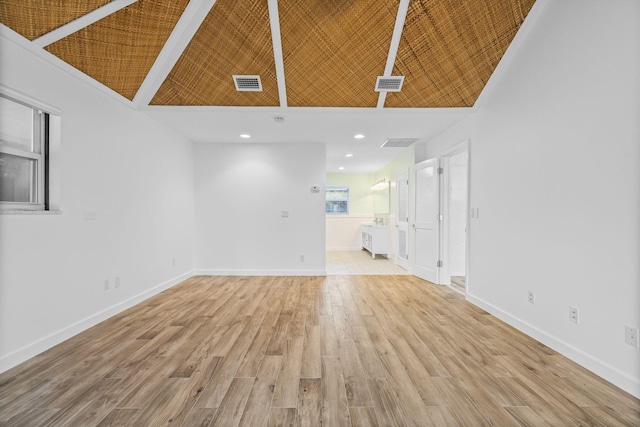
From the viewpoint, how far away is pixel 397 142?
4875 millimetres

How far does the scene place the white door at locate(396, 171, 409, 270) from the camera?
5.46 metres

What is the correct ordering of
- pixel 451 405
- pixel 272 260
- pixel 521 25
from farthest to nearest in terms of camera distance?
pixel 272 260 < pixel 521 25 < pixel 451 405

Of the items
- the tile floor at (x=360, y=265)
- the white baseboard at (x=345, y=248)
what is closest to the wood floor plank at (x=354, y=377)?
the tile floor at (x=360, y=265)

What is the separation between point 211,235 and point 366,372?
3.90 metres

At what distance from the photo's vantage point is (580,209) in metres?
2.04

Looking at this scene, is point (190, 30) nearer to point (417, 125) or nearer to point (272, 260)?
point (417, 125)

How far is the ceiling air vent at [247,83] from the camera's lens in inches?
118

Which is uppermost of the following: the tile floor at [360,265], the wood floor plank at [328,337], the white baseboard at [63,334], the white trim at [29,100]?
the white trim at [29,100]

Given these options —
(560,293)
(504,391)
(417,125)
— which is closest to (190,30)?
(417,125)

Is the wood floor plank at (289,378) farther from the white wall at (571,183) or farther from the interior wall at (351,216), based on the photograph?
the interior wall at (351,216)

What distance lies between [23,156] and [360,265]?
5293 millimetres

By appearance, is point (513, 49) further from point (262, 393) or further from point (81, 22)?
point (81, 22)

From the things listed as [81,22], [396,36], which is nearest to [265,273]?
[81,22]

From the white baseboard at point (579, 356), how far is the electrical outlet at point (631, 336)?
22cm
